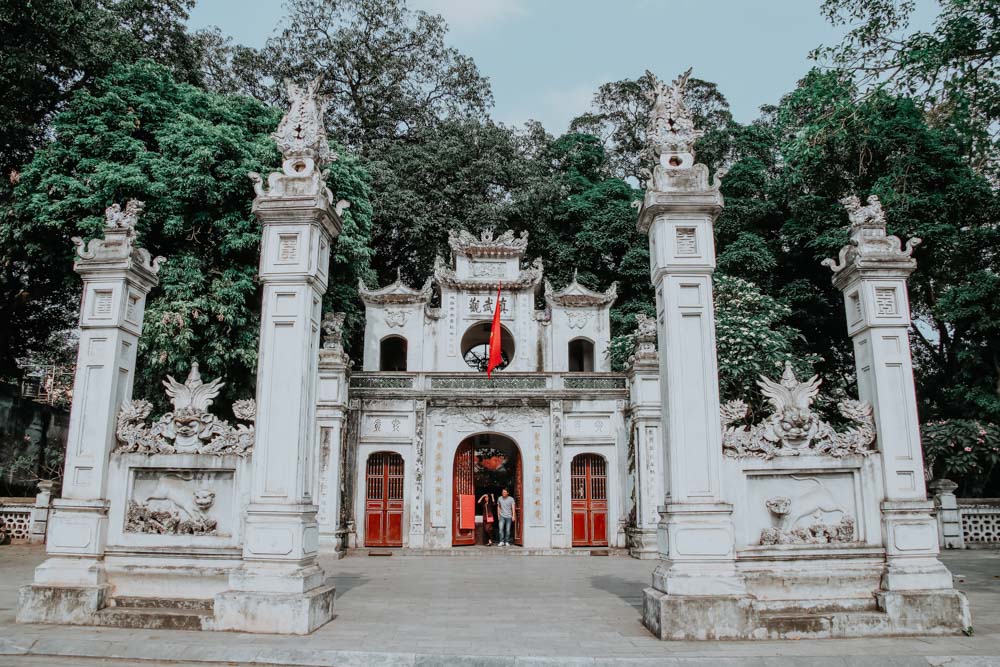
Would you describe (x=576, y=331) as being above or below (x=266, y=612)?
above

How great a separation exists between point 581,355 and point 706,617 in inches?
689

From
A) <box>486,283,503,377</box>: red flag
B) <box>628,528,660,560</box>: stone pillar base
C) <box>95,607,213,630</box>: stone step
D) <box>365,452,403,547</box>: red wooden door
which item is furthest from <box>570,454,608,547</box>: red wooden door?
<box>95,607,213,630</box>: stone step

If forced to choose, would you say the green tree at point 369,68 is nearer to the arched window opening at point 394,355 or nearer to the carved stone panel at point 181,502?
the arched window opening at point 394,355

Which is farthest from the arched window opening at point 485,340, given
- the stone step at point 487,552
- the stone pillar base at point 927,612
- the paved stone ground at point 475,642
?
the stone pillar base at point 927,612

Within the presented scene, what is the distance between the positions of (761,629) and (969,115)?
835 centimetres

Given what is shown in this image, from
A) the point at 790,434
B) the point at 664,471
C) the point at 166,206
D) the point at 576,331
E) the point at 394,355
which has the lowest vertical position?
the point at 664,471

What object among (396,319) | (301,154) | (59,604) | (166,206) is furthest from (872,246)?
(396,319)

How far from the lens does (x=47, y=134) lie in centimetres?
1897

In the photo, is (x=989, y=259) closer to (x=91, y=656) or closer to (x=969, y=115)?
(x=969, y=115)

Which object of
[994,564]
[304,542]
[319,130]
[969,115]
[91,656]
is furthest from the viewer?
[994,564]

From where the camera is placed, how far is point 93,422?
24.4ft

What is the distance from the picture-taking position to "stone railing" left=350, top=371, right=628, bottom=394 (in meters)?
18.4

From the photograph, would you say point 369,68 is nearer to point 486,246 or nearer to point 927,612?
point 486,246

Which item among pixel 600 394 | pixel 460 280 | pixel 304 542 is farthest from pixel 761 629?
pixel 460 280
